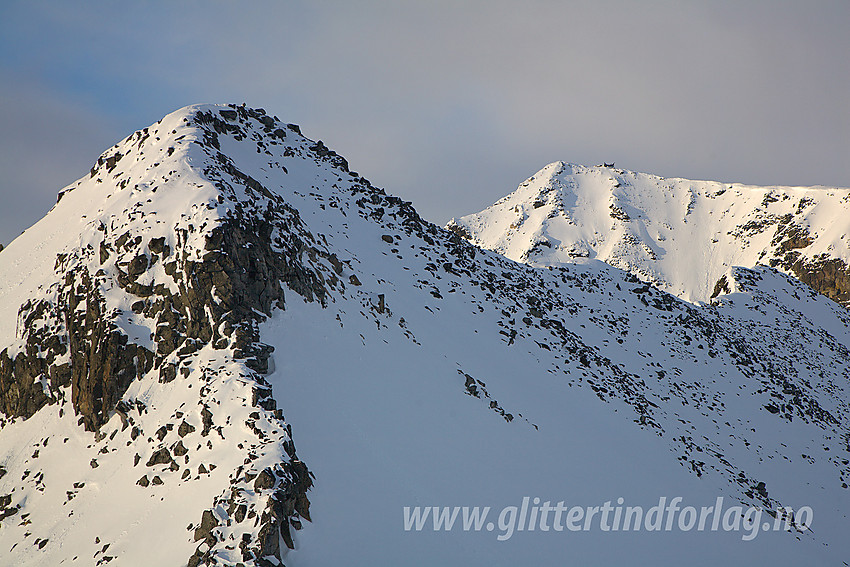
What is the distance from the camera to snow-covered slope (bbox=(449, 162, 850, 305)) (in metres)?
110

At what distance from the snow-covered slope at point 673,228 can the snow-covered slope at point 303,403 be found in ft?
232

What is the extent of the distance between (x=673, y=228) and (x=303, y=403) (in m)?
125

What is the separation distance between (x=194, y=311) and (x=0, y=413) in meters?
9.65

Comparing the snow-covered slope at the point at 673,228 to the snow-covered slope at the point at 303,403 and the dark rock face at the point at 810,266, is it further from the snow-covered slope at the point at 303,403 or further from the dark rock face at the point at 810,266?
the snow-covered slope at the point at 303,403

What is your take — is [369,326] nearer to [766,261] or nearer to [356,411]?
[356,411]

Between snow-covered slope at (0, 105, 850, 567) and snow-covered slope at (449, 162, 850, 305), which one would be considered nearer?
snow-covered slope at (0, 105, 850, 567)

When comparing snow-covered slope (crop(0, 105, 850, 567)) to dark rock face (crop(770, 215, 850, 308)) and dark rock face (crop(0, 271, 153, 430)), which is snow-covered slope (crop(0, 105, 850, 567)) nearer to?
dark rock face (crop(0, 271, 153, 430))

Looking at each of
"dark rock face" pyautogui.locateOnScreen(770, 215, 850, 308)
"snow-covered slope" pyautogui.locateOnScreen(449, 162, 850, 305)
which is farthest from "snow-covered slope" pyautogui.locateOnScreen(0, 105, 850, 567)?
"dark rock face" pyautogui.locateOnScreen(770, 215, 850, 308)

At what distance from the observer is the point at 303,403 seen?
58.3 ft

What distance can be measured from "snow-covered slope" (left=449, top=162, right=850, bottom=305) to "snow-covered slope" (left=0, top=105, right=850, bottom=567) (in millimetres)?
70605

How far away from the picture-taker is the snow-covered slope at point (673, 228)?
10962 cm

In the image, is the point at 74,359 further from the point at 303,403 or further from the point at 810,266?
the point at 810,266

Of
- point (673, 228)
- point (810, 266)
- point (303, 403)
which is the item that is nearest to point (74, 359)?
point (303, 403)

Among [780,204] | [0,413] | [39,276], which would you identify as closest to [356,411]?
[0,413]
